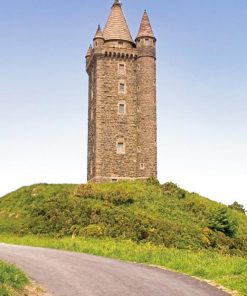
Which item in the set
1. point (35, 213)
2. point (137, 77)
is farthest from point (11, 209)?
point (137, 77)

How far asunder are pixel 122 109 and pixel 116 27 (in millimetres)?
11539

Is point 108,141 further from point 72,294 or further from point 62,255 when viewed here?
point 72,294

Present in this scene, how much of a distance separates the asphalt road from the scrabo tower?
34667 mm

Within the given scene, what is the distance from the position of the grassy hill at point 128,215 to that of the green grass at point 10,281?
1702cm

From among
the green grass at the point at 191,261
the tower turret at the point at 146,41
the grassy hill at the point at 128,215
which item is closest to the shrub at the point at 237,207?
the grassy hill at the point at 128,215

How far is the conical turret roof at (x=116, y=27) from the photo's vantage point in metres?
59.6

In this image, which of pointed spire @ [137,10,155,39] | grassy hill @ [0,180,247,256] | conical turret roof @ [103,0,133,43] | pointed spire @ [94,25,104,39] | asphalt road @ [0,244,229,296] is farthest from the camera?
conical turret roof @ [103,0,133,43]

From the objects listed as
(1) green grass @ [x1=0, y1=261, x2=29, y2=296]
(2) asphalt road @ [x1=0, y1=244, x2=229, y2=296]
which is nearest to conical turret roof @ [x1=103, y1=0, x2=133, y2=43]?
(2) asphalt road @ [x1=0, y1=244, x2=229, y2=296]

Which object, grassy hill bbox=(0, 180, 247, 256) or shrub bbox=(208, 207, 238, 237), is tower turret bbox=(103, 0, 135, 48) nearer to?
grassy hill bbox=(0, 180, 247, 256)

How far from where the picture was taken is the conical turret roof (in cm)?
5962

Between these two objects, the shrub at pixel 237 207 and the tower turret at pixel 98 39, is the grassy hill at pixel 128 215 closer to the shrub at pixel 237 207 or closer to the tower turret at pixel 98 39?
the shrub at pixel 237 207

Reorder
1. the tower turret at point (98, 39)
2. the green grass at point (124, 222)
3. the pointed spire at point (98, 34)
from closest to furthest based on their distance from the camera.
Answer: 1. the green grass at point (124, 222)
2. the tower turret at point (98, 39)
3. the pointed spire at point (98, 34)

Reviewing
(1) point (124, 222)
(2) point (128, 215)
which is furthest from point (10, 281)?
(2) point (128, 215)

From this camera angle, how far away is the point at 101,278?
15.9 m
